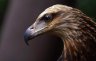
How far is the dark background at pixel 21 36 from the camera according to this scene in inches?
379

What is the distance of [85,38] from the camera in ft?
29.9

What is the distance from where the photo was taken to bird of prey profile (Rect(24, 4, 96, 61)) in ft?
29.7

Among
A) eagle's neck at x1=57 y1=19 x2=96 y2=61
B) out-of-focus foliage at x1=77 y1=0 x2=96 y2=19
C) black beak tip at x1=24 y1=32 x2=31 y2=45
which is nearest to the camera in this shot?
black beak tip at x1=24 y1=32 x2=31 y2=45

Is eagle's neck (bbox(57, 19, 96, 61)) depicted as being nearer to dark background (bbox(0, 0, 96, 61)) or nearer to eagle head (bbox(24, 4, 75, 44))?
eagle head (bbox(24, 4, 75, 44))

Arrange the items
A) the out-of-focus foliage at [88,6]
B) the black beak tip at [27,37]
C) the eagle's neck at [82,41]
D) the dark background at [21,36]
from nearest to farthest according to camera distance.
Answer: the black beak tip at [27,37], the eagle's neck at [82,41], the dark background at [21,36], the out-of-focus foliage at [88,6]

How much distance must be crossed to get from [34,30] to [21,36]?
819mm

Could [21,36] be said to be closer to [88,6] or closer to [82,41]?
[82,41]

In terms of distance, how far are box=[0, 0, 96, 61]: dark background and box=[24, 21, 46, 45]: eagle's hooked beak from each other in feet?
1.62

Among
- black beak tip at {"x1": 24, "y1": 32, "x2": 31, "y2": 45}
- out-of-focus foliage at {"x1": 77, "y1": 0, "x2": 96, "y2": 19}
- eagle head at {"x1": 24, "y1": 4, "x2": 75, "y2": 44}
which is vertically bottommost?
black beak tip at {"x1": 24, "y1": 32, "x2": 31, "y2": 45}

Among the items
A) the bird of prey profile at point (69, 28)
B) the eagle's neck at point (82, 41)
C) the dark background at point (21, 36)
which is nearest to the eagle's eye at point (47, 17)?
the bird of prey profile at point (69, 28)

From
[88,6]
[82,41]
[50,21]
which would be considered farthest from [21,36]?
[88,6]

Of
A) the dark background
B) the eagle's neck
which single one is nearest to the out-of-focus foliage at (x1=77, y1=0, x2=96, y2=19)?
the dark background

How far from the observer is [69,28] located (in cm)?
907

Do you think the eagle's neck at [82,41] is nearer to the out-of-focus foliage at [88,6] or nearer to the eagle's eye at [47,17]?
the eagle's eye at [47,17]
